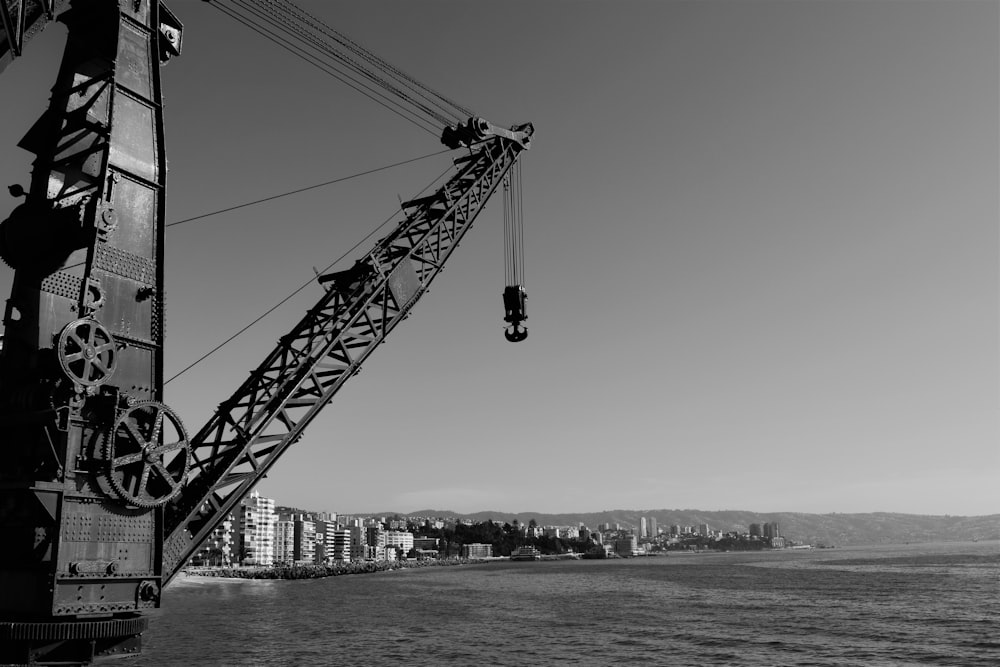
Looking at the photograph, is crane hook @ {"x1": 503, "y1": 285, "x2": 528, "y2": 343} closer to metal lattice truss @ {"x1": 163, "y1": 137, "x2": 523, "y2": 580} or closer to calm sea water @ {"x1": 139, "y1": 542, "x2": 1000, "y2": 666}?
metal lattice truss @ {"x1": 163, "y1": 137, "x2": 523, "y2": 580}

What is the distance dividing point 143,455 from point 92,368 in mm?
2028

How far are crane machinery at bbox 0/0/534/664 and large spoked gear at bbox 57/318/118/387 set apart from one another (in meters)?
0.03

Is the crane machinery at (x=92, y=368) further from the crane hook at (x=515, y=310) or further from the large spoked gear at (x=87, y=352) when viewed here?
the crane hook at (x=515, y=310)

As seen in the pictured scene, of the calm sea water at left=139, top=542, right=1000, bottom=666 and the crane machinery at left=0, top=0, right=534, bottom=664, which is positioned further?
the calm sea water at left=139, top=542, right=1000, bottom=666

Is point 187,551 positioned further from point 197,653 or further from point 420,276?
point 197,653

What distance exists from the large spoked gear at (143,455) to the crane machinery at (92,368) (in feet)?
0.11

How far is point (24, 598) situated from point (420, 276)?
15.2m

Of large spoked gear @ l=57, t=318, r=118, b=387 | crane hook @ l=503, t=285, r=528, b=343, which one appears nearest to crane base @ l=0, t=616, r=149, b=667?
large spoked gear @ l=57, t=318, r=118, b=387

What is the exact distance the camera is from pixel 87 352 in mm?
13055

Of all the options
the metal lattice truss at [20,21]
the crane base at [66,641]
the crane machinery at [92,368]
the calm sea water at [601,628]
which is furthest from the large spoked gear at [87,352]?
the calm sea water at [601,628]

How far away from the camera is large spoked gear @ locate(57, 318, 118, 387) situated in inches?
501

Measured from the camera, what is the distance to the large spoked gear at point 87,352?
12.7m

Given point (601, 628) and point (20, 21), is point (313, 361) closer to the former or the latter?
point (20, 21)

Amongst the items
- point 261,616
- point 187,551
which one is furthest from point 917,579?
point 187,551
